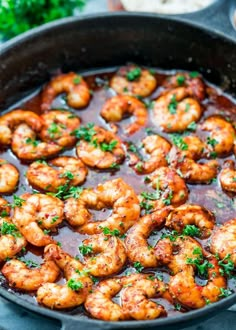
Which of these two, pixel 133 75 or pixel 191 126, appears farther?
pixel 133 75

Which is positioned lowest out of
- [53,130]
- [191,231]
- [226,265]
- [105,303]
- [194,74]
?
[226,265]

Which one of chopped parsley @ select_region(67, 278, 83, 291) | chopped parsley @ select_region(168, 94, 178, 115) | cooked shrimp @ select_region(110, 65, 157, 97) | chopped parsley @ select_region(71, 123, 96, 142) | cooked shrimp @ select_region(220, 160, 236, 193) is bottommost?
cooked shrimp @ select_region(220, 160, 236, 193)

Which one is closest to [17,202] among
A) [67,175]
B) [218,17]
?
[67,175]

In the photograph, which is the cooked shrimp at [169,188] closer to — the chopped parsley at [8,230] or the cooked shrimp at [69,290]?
the cooked shrimp at [69,290]

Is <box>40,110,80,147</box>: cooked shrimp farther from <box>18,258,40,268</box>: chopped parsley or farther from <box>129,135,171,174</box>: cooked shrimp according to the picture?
<box>18,258,40,268</box>: chopped parsley

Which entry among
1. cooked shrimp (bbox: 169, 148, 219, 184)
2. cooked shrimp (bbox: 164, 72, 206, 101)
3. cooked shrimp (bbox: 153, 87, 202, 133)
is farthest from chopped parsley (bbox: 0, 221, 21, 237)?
cooked shrimp (bbox: 164, 72, 206, 101)

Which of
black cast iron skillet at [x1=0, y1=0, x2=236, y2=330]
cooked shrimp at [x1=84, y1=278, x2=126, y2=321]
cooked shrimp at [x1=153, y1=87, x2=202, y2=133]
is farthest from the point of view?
black cast iron skillet at [x1=0, y1=0, x2=236, y2=330]

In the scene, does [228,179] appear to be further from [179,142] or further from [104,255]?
[104,255]
